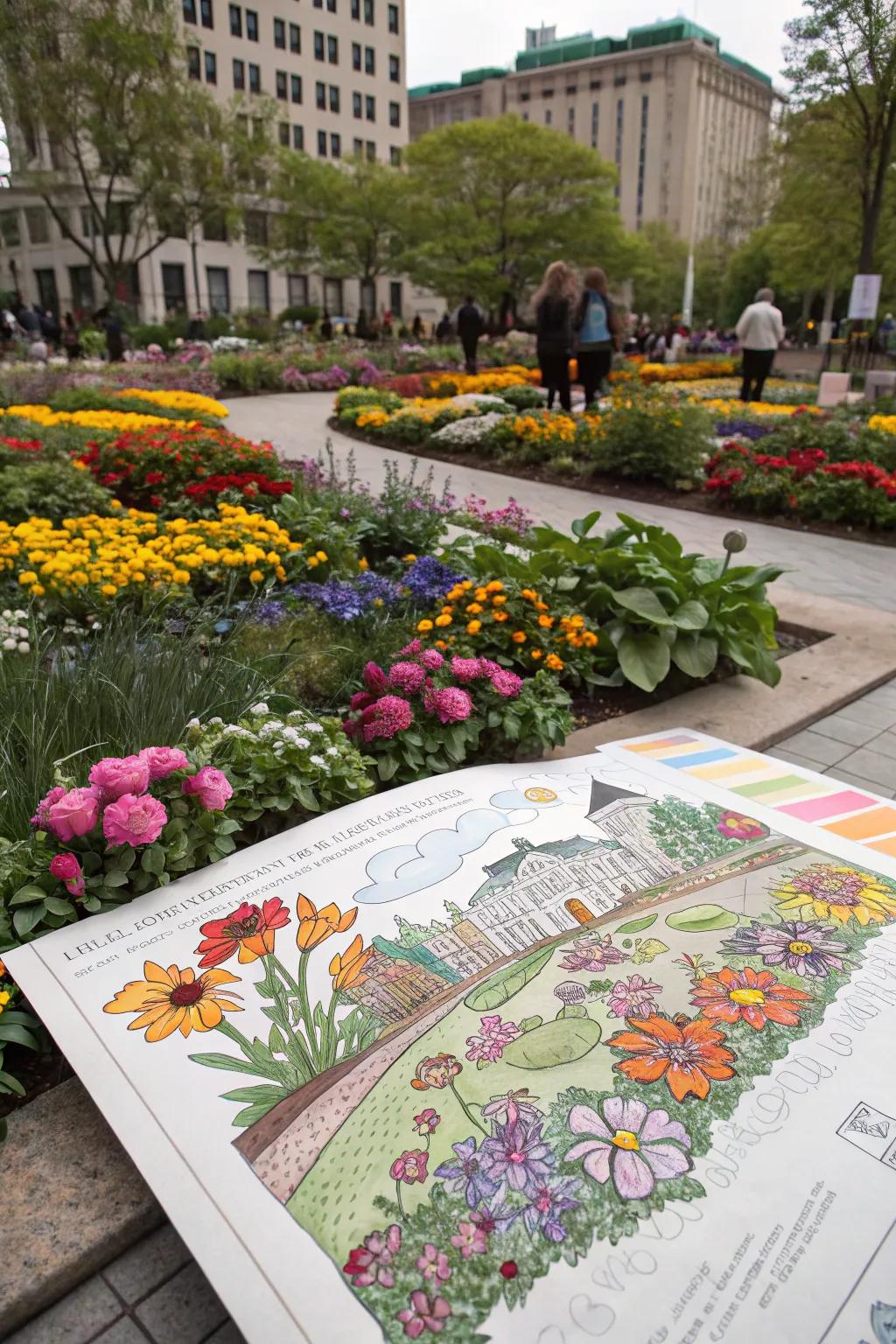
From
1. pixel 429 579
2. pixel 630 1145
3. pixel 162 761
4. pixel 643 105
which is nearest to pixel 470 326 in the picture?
pixel 429 579

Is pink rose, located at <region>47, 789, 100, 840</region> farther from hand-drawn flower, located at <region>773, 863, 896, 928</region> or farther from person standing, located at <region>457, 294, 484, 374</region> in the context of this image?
person standing, located at <region>457, 294, 484, 374</region>

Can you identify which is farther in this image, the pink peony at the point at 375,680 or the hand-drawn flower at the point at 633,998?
the pink peony at the point at 375,680

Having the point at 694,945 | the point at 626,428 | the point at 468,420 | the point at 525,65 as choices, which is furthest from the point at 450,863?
the point at 525,65

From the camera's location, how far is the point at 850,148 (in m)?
23.4

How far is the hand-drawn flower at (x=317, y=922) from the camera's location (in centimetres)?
201

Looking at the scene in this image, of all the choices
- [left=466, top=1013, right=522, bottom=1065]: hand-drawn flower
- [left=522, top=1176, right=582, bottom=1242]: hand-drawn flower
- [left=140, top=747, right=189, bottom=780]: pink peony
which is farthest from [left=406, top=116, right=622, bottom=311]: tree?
[left=522, top=1176, right=582, bottom=1242]: hand-drawn flower

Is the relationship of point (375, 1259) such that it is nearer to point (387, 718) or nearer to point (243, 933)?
point (243, 933)

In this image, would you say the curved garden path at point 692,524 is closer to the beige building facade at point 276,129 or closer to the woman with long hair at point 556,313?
the woman with long hair at point 556,313

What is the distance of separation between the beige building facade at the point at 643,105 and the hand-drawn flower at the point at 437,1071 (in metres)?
111

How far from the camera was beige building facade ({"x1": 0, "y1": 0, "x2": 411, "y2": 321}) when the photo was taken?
4759 cm

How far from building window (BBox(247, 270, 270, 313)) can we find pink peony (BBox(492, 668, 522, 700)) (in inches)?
2144

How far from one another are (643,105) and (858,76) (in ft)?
323

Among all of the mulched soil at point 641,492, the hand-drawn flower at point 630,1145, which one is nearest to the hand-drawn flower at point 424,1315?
the hand-drawn flower at point 630,1145

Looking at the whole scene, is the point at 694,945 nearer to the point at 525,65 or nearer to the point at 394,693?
the point at 394,693
